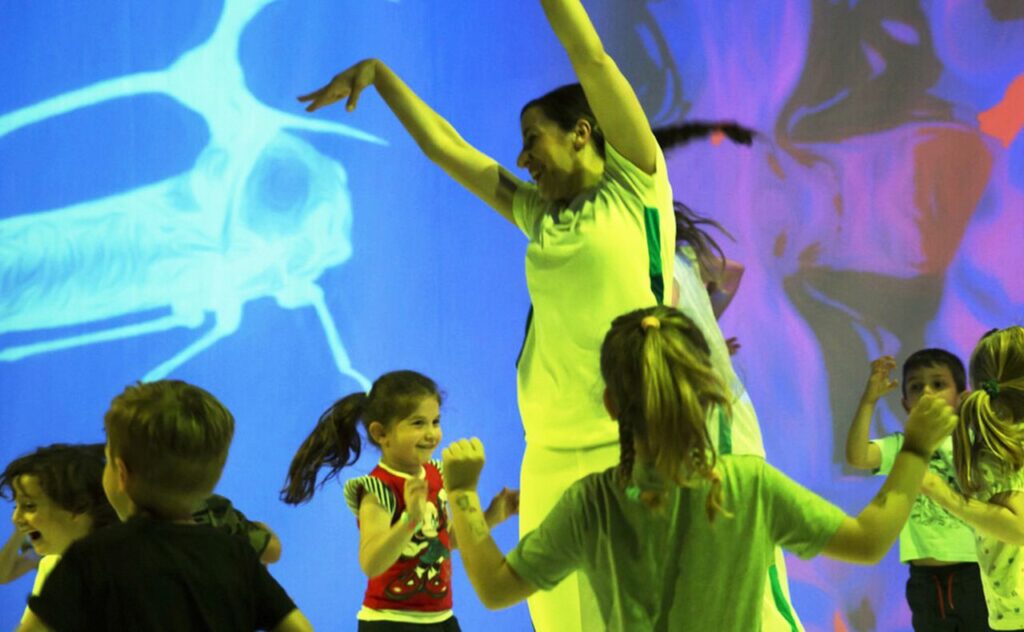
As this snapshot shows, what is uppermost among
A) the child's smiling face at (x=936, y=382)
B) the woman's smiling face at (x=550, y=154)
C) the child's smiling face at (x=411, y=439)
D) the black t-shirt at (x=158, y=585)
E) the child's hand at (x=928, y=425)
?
the woman's smiling face at (x=550, y=154)

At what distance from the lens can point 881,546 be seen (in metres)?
1.62

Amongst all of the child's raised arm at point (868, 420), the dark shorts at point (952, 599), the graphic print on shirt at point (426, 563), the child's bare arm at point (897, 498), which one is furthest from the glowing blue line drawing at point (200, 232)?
the child's bare arm at point (897, 498)

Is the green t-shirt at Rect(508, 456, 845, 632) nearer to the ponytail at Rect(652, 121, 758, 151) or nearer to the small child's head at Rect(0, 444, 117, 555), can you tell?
the small child's head at Rect(0, 444, 117, 555)

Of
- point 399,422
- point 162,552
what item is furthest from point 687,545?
point 399,422

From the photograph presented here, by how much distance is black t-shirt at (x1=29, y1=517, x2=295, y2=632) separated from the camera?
1552 mm

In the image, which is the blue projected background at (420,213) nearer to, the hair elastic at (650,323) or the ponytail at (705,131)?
the ponytail at (705,131)

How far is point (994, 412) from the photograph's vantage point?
2.68 meters

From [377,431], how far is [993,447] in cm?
128

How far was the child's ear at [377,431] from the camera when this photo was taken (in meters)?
2.95

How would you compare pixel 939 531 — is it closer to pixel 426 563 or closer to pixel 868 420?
pixel 868 420

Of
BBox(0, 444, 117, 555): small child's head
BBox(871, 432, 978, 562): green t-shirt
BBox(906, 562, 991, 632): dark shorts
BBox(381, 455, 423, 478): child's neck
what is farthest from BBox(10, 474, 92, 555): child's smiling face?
BBox(906, 562, 991, 632): dark shorts

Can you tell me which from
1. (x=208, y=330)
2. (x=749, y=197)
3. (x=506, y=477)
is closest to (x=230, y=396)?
(x=208, y=330)

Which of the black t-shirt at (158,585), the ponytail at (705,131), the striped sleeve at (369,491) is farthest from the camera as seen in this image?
Answer: the ponytail at (705,131)

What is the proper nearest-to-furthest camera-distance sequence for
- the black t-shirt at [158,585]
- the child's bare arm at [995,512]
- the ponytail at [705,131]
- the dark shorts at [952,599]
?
the black t-shirt at [158,585], the child's bare arm at [995,512], the dark shorts at [952,599], the ponytail at [705,131]
